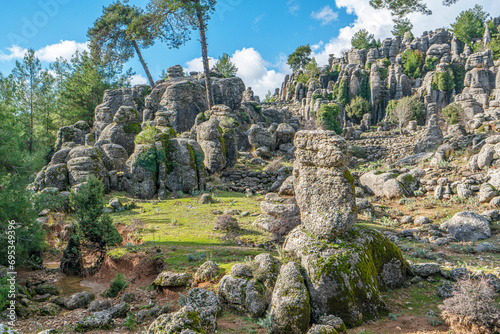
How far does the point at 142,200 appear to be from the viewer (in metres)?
16.4

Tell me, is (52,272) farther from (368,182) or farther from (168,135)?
(368,182)

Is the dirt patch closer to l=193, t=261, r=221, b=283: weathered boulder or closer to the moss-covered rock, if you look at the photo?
the moss-covered rock

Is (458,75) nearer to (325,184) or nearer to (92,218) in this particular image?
(325,184)

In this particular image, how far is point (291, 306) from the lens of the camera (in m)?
4.94

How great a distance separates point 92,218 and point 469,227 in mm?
12214

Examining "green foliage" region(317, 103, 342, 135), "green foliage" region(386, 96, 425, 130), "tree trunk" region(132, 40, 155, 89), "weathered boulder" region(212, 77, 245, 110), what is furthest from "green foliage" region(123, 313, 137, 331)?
"green foliage" region(386, 96, 425, 130)

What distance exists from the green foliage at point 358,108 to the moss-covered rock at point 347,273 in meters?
49.6

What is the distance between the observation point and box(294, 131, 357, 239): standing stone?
237 inches

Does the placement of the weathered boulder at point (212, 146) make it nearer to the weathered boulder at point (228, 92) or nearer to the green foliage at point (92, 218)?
the weathered boulder at point (228, 92)

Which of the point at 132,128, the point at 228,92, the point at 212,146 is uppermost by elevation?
the point at 228,92

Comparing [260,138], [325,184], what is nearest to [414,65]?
[260,138]

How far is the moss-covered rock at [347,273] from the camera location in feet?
17.2

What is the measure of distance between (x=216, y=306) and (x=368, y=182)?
1531 cm

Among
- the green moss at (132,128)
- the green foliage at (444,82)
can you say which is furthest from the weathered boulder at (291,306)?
the green foliage at (444,82)
